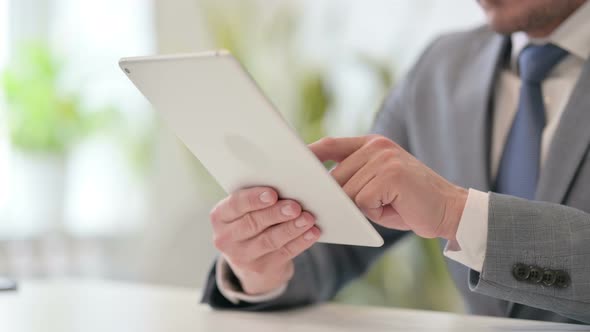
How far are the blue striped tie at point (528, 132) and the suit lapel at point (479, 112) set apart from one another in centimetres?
4

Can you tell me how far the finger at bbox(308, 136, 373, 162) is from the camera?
110 cm

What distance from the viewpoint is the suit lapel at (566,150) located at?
131 cm

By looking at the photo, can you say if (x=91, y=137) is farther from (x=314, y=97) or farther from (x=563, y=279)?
(x=563, y=279)

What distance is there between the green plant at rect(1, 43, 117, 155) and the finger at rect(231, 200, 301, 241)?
2.05 metres

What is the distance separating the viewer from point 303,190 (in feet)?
3.22

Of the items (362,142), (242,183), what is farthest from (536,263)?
(242,183)

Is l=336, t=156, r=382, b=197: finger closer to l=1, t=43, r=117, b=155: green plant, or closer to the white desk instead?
the white desk

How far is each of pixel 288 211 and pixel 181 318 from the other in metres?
0.31

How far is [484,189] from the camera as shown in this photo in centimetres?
142

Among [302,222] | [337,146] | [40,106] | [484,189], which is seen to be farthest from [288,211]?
[40,106]

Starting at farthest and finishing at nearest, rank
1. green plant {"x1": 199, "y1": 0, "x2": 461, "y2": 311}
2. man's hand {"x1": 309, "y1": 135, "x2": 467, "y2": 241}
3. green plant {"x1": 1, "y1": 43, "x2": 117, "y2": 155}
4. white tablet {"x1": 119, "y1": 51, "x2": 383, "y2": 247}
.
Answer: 1. green plant {"x1": 1, "y1": 43, "x2": 117, "y2": 155}
2. green plant {"x1": 199, "y1": 0, "x2": 461, "y2": 311}
3. man's hand {"x1": 309, "y1": 135, "x2": 467, "y2": 241}
4. white tablet {"x1": 119, "y1": 51, "x2": 383, "y2": 247}

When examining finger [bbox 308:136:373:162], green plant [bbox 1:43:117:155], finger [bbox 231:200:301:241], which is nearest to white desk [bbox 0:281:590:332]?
finger [bbox 231:200:301:241]

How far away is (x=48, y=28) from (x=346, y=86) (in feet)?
4.22

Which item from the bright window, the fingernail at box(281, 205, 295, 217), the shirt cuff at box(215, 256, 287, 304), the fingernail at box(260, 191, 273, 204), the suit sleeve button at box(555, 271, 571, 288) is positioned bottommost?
the bright window
